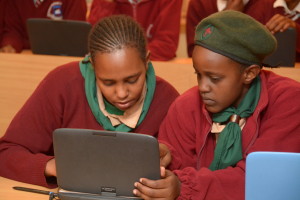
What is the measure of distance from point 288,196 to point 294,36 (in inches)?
51.5

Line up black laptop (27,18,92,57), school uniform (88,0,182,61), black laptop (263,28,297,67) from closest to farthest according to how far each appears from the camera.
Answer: black laptop (263,28,297,67) → black laptop (27,18,92,57) → school uniform (88,0,182,61)

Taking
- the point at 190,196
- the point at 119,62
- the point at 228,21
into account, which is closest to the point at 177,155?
the point at 190,196

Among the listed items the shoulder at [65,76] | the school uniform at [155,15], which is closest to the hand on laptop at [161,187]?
the shoulder at [65,76]

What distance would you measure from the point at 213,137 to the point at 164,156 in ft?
0.55

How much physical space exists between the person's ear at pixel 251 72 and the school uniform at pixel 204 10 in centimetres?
151

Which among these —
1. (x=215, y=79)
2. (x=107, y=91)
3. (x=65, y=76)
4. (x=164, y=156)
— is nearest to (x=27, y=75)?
(x=65, y=76)

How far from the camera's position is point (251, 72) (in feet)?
4.75

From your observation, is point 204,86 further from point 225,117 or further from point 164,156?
point 164,156

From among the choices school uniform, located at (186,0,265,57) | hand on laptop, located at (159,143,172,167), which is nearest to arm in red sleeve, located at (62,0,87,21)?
school uniform, located at (186,0,265,57)

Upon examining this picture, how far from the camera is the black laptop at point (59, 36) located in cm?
238

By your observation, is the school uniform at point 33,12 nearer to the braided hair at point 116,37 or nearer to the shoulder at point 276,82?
the braided hair at point 116,37

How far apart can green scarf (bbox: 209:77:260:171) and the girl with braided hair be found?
279 mm

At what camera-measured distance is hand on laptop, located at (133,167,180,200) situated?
1271 millimetres

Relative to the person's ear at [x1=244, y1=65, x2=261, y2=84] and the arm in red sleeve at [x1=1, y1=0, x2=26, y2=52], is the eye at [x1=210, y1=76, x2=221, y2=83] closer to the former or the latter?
the person's ear at [x1=244, y1=65, x2=261, y2=84]
